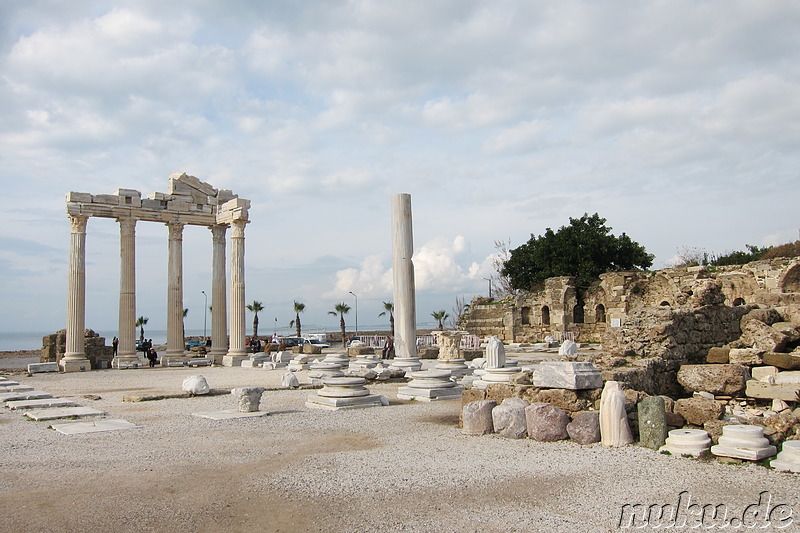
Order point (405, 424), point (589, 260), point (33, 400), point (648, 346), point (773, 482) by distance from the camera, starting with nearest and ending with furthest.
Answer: point (773, 482) → point (405, 424) → point (648, 346) → point (33, 400) → point (589, 260)

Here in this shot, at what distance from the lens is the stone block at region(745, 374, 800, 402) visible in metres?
9.59

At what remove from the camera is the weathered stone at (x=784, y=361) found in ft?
34.3

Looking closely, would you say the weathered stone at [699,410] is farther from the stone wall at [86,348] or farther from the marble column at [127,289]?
the stone wall at [86,348]

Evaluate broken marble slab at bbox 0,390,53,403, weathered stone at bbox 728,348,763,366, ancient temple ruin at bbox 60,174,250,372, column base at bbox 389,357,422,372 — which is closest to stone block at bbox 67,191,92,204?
ancient temple ruin at bbox 60,174,250,372

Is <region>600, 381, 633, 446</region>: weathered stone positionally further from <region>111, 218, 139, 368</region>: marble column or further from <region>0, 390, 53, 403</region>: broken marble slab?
<region>111, 218, 139, 368</region>: marble column

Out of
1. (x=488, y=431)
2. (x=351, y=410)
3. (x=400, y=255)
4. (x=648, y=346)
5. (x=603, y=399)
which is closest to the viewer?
(x=603, y=399)

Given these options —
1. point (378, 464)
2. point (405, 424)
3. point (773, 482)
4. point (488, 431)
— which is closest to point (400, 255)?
point (405, 424)

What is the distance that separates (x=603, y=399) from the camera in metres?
8.49

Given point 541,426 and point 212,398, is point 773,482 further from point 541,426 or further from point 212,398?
point 212,398

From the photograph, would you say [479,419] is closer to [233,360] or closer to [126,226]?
[233,360]

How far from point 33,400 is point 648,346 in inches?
500

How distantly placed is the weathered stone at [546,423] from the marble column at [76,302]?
22.6 meters

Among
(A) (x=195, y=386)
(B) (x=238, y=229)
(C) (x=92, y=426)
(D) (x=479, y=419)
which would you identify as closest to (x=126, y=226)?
(B) (x=238, y=229)

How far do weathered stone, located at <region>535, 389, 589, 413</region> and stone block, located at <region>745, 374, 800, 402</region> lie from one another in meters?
2.91
